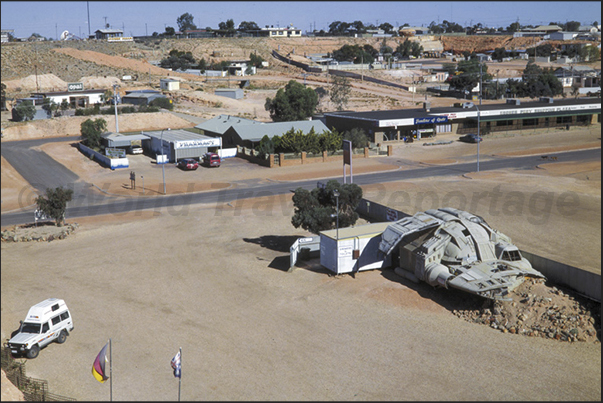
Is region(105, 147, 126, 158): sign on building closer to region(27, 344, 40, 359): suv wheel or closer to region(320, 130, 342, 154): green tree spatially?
region(320, 130, 342, 154): green tree

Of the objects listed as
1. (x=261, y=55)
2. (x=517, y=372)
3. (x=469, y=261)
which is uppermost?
(x=261, y=55)

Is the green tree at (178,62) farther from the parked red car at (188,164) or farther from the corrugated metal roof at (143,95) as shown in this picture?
the parked red car at (188,164)

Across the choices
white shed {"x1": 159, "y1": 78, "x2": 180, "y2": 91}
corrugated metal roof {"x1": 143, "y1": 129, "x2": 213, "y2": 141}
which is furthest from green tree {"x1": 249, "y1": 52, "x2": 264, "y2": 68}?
corrugated metal roof {"x1": 143, "y1": 129, "x2": 213, "y2": 141}

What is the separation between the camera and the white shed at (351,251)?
3147 cm

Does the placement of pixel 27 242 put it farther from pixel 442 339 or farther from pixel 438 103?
pixel 438 103

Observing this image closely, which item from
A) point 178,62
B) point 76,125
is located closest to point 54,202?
point 76,125

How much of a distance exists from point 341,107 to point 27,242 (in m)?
74.7

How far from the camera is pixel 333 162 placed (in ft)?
218

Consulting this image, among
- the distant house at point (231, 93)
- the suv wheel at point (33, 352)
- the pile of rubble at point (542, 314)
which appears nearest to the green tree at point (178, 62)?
the distant house at point (231, 93)

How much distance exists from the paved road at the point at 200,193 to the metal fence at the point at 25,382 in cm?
2117

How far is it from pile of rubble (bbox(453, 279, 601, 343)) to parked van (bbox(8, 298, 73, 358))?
16895 millimetres

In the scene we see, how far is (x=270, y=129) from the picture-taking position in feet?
232

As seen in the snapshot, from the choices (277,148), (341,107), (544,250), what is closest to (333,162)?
(277,148)

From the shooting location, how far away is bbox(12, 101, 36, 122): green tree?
8612cm
